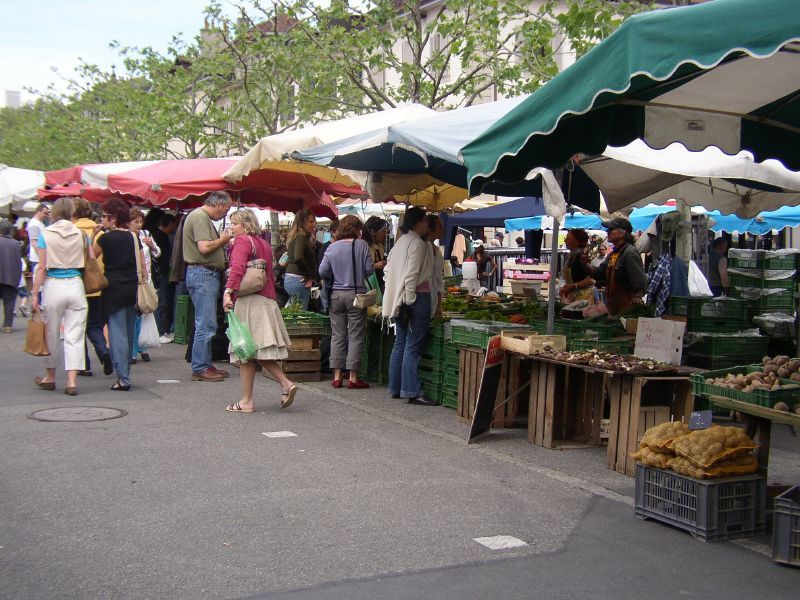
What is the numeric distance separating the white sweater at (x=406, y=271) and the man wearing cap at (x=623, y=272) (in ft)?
9.26

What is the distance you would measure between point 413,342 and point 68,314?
3.70 metres

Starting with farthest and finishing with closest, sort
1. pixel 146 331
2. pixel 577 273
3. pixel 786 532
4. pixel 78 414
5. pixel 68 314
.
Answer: pixel 577 273 → pixel 146 331 → pixel 68 314 → pixel 78 414 → pixel 786 532

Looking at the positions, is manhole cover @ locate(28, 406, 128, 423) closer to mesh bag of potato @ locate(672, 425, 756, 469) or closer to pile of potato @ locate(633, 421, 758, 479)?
pile of potato @ locate(633, 421, 758, 479)

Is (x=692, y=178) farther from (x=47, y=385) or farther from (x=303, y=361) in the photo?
(x=47, y=385)

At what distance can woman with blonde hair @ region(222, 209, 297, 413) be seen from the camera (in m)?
8.95

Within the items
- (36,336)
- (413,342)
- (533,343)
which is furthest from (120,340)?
(533,343)

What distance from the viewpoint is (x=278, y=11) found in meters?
21.1

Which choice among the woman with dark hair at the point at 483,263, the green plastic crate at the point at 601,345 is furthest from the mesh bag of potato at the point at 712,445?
the woman with dark hair at the point at 483,263

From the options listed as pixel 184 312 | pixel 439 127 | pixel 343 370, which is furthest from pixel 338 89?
pixel 439 127

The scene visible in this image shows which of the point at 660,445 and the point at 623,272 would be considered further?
the point at 623,272

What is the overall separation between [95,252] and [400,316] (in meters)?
3.53

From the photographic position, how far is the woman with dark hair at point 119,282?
32.7 ft

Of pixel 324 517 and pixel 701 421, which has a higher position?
pixel 701 421

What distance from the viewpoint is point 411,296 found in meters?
9.66
